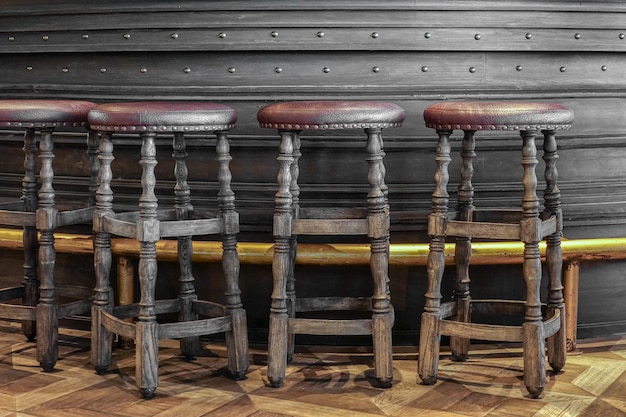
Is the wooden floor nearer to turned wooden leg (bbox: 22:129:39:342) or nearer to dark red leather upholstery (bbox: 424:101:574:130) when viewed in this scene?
turned wooden leg (bbox: 22:129:39:342)

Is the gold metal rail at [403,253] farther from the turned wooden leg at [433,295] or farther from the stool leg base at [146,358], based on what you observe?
the stool leg base at [146,358]

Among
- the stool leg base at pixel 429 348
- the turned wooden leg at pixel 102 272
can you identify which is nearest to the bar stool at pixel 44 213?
the turned wooden leg at pixel 102 272

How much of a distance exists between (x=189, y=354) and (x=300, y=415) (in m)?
0.59

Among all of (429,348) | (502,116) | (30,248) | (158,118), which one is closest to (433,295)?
(429,348)

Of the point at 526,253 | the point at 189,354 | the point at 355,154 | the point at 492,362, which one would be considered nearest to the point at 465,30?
the point at 355,154

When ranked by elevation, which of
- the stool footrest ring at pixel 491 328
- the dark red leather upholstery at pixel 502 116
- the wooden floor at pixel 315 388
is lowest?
the wooden floor at pixel 315 388

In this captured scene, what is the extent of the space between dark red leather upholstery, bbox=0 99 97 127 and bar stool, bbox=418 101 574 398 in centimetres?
97

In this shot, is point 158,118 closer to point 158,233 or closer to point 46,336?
point 158,233

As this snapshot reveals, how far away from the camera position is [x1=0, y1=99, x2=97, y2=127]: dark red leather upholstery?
2.82 meters

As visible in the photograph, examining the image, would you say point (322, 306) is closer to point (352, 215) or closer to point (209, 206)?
point (352, 215)

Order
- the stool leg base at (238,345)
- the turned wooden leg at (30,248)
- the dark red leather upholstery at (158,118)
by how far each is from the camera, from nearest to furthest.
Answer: the dark red leather upholstery at (158,118) < the stool leg base at (238,345) < the turned wooden leg at (30,248)

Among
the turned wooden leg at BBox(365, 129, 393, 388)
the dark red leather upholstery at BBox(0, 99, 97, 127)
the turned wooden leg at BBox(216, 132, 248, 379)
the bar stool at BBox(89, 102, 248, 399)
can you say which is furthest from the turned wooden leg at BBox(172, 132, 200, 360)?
the turned wooden leg at BBox(365, 129, 393, 388)

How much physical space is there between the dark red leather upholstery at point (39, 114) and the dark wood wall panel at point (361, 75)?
346 mm

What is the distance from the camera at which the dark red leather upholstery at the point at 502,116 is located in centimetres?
260
